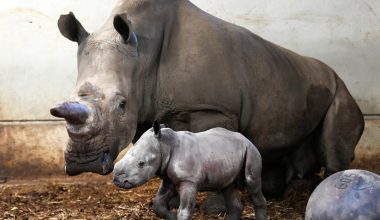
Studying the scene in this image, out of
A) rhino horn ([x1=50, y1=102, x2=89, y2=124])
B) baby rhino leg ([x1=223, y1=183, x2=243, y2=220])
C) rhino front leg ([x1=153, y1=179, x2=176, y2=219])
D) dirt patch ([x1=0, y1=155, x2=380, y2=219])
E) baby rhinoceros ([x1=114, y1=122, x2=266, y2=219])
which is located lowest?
dirt patch ([x1=0, y1=155, x2=380, y2=219])

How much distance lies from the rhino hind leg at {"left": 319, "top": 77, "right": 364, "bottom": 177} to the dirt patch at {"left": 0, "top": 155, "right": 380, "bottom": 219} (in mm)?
335

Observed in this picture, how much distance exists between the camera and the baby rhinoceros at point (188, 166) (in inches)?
153

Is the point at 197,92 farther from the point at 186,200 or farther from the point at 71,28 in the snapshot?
the point at 186,200

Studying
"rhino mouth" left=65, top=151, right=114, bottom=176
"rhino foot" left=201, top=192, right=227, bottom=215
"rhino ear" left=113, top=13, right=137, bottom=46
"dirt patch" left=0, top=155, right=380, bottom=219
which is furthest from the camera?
"dirt patch" left=0, top=155, right=380, bottom=219

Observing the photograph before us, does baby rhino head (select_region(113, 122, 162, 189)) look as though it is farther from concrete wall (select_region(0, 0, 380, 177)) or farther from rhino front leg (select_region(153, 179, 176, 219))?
concrete wall (select_region(0, 0, 380, 177))

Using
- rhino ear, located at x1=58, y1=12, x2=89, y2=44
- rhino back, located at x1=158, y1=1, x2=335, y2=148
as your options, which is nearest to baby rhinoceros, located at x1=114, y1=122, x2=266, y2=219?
rhino back, located at x1=158, y1=1, x2=335, y2=148

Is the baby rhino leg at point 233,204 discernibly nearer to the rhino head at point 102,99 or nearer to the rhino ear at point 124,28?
the rhino head at point 102,99

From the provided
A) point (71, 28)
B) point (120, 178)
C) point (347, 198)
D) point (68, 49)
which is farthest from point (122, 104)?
point (68, 49)

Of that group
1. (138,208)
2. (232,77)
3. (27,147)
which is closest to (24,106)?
(27,147)

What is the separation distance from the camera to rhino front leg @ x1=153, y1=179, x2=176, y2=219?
13.4 feet

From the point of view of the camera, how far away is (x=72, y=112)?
4363 mm

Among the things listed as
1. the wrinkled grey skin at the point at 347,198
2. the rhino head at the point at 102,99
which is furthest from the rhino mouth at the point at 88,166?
the wrinkled grey skin at the point at 347,198

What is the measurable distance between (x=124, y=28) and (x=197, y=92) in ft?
2.21

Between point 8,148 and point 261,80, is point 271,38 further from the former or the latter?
point 8,148
